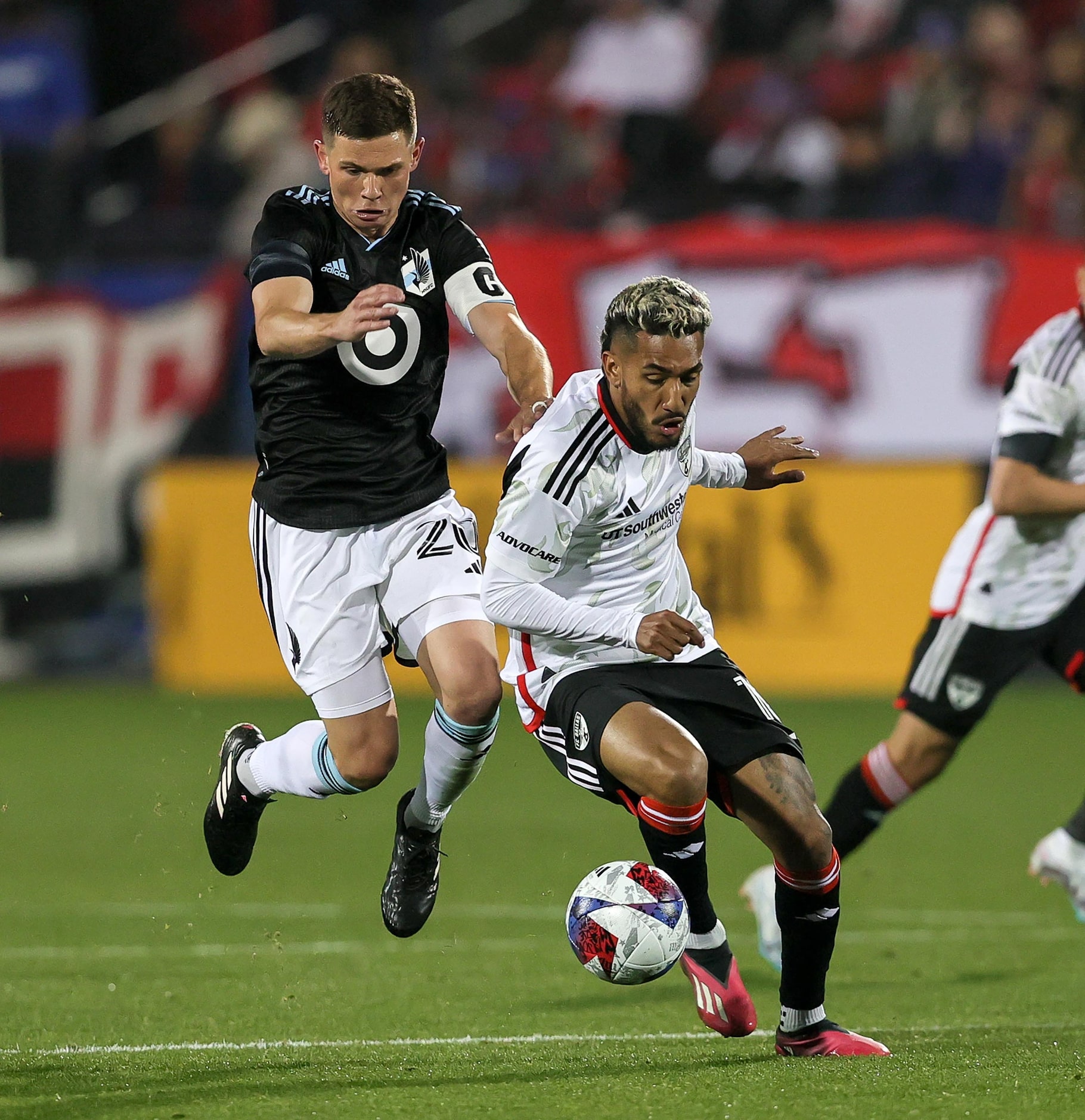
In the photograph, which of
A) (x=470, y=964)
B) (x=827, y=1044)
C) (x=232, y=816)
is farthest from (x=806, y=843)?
(x=232, y=816)

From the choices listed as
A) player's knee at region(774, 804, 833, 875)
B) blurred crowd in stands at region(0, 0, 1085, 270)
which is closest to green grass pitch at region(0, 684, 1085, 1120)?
player's knee at region(774, 804, 833, 875)

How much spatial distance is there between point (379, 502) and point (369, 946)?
6.05ft

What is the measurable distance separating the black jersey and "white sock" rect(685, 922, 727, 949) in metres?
1.52

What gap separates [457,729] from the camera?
548 cm

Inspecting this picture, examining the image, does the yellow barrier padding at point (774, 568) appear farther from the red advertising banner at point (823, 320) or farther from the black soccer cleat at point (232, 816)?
the black soccer cleat at point (232, 816)

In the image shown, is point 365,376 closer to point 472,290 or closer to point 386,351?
point 386,351

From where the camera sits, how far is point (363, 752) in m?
5.61

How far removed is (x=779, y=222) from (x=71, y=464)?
5.66m

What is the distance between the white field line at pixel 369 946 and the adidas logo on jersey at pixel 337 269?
7.74ft

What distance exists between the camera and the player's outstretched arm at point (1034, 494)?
6.23m

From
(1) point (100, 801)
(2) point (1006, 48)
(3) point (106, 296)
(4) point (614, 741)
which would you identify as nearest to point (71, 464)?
(3) point (106, 296)

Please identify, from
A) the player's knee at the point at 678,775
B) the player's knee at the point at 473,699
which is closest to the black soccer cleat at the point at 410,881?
the player's knee at the point at 473,699

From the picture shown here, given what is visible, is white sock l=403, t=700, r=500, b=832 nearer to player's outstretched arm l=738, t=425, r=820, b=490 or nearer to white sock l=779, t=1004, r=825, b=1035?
player's outstretched arm l=738, t=425, r=820, b=490

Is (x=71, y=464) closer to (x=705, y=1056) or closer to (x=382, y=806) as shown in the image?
(x=382, y=806)
